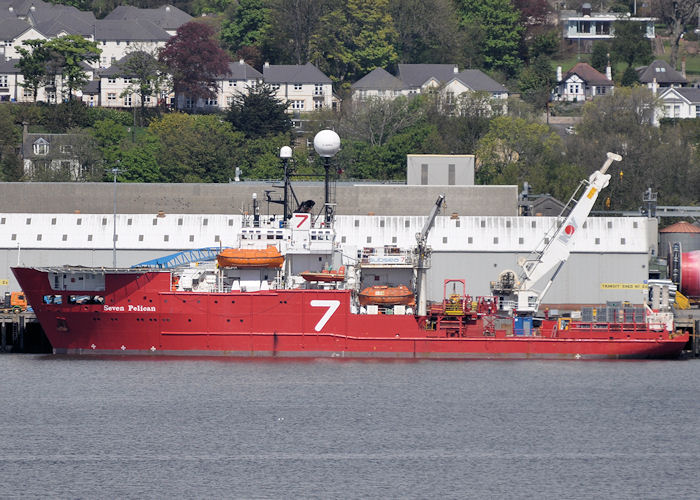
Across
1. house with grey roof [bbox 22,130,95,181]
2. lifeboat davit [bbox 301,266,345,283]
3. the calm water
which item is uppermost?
house with grey roof [bbox 22,130,95,181]

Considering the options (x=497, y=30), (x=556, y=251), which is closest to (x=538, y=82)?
(x=497, y=30)

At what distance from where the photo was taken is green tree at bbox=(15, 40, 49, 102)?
124 m

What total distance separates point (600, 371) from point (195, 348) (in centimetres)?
1735

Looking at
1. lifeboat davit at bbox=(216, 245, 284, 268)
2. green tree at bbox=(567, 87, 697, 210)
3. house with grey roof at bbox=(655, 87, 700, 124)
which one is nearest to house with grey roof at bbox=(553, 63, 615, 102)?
house with grey roof at bbox=(655, 87, 700, 124)

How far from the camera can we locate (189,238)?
2926 inches

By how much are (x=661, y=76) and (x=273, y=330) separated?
85466 mm

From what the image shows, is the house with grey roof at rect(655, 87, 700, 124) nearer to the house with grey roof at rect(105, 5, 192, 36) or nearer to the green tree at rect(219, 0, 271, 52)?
the green tree at rect(219, 0, 271, 52)

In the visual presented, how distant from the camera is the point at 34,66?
124625 mm

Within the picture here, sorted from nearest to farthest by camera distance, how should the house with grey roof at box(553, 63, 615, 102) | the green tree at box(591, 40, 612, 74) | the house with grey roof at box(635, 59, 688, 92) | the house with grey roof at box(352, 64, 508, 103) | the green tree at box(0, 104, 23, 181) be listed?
1. the green tree at box(0, 104, 23, 181)
2. the house with grey roof at box(352, 64, 508, 103)
3. the house with grey roof at box(635, 59, 688, 92)
4. the house with grey roof at box(553, 63, 615, 102)
5. the green tree at box(591, 40, 612, 74)

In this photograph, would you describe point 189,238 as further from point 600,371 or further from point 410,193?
point 600,371

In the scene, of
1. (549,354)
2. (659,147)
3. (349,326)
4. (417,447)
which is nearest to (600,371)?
(549,354)

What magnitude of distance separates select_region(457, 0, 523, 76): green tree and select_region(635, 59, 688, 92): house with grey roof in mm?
12767

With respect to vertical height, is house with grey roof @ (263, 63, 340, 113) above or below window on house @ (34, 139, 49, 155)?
above

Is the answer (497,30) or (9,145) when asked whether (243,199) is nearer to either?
(9,145)
